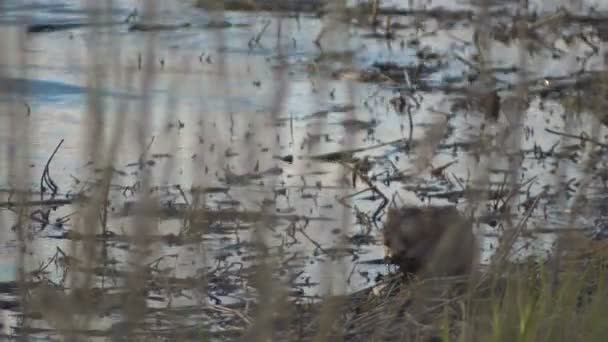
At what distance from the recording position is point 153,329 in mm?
4020

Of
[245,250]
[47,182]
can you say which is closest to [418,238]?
[245,250]

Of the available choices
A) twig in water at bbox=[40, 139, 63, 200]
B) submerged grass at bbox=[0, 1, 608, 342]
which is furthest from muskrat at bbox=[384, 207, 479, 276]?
twig in water at bbox=[40, 139, 63, 200]

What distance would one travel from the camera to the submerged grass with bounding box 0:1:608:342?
2.63m

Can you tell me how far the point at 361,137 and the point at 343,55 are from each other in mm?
4069

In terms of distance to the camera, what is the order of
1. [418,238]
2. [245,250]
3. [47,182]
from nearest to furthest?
[418,238], [245,250], [47,182]

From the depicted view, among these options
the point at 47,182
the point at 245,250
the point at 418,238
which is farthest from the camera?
the point at 47,182

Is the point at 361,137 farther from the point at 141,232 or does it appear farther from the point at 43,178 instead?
the point at 141,232

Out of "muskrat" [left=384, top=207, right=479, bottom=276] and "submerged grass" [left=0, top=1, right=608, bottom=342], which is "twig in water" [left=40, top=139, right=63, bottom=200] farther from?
"muskrat" [left=384, top=207, right=479, bottom=276]

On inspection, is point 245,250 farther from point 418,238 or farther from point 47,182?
point 47,182

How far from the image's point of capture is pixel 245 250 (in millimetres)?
5082

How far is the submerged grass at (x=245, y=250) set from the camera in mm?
2627

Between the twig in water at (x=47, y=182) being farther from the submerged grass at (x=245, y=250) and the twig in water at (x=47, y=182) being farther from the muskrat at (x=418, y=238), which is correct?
the muskrat at (x=418, y=238)

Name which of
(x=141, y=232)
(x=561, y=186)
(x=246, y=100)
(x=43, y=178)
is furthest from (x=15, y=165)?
(x=43, y=178)

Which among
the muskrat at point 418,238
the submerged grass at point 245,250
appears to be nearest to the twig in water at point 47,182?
the submerged grass at point 245,250
